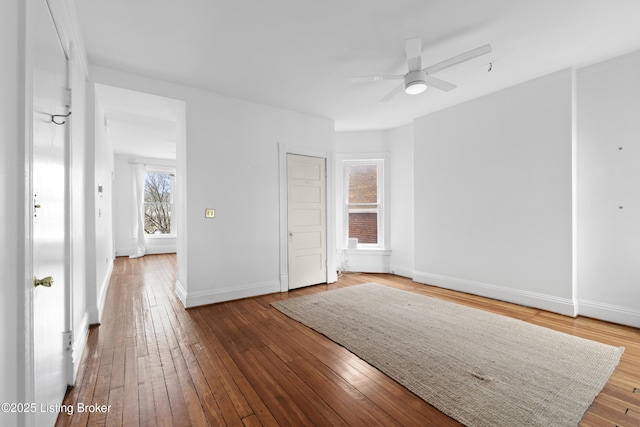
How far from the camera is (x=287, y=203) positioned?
452 cm

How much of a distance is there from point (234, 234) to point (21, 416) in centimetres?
298

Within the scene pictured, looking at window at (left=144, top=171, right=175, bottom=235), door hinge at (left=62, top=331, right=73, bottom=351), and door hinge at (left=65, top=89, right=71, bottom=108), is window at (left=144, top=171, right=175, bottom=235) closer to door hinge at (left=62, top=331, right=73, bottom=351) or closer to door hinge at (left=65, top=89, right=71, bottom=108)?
door hinge at (left=65, top=89, right=71, bottom=108)

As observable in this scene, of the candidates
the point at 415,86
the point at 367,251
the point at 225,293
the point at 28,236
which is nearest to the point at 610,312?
the point at 415,86

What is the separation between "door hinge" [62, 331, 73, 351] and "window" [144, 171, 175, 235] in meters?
6.99

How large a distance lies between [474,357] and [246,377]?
6.25 feet

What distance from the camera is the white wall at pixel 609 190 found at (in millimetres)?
3051

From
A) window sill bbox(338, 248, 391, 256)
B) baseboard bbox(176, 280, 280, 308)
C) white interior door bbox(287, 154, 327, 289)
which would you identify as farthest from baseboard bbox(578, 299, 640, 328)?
baseboard bbox(176, 280, 280, 308)

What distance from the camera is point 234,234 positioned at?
4016 mm

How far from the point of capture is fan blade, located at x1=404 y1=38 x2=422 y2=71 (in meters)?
2.49

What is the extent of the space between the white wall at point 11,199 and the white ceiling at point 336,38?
151 centimetres

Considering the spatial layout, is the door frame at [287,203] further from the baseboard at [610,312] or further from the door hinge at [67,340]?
the baseboard at [610,312]

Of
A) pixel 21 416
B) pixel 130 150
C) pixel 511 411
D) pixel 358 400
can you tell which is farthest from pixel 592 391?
pixel 130 150

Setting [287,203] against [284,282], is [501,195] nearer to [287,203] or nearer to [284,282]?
[287,203]

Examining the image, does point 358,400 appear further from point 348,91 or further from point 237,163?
point 348,91
